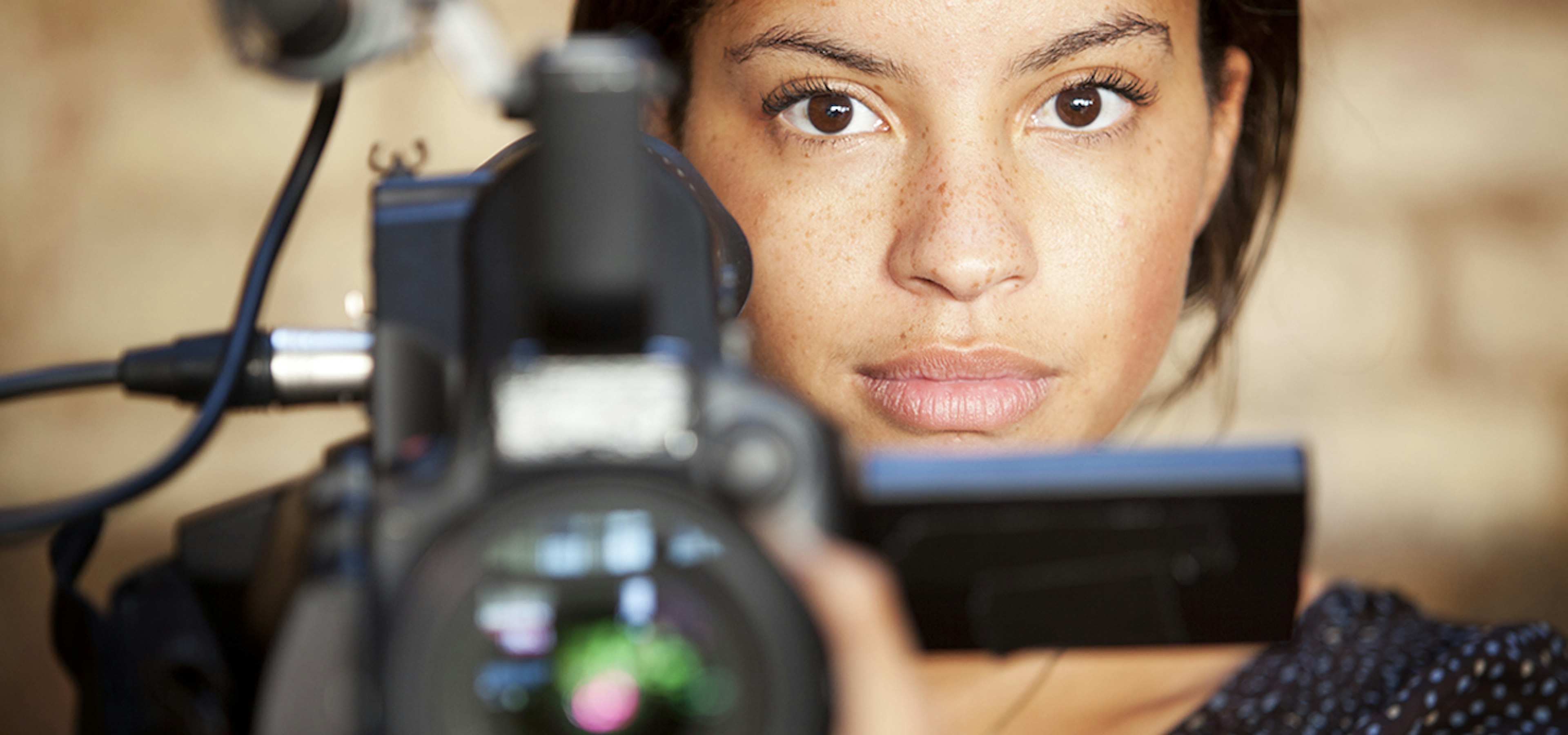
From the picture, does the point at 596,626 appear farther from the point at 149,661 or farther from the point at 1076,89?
the point at 1076,89

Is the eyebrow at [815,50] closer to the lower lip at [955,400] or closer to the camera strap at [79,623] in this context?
the lower lip at [955,400]

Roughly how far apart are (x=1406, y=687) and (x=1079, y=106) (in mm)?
→ 433

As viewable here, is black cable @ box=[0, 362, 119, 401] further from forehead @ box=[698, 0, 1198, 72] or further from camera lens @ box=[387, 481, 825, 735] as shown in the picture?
forehead @ box=[698, 0, 1198, 72]

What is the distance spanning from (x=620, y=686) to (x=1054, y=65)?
476mm

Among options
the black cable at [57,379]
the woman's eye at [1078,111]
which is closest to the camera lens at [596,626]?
the black cable at [57,379]

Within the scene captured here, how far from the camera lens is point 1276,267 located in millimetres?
1376

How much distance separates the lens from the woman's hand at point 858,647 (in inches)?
13.0

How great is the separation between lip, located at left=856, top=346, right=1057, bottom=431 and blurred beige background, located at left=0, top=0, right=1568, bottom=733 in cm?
65

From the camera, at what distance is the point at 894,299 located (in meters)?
0.67

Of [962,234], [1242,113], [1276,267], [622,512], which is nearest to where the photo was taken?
[622,512]

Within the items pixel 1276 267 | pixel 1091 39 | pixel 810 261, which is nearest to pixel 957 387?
pixel 810 261

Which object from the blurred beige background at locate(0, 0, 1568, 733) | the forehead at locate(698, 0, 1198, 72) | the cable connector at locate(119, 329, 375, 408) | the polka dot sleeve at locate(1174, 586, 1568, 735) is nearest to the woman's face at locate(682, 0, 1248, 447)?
the forehead at locate(698, 0, 1198, 72)

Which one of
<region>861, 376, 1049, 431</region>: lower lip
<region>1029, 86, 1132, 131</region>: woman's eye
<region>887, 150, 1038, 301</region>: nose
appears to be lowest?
<region>861, 376, 1049, 431</region>: lower lip

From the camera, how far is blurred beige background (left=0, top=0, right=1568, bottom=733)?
1.32 m
